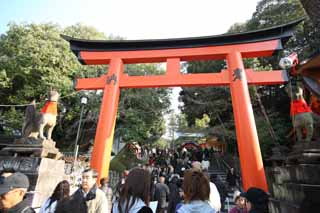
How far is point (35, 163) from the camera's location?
4.84 m

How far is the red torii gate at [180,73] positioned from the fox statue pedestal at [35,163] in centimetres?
169

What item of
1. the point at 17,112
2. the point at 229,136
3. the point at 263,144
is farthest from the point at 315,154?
the point at 17,112

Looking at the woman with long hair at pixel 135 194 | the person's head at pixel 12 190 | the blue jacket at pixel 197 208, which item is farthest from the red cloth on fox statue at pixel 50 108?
the blue jacket at pixel 197 208

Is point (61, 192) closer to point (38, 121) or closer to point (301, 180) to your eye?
point (38, 121)

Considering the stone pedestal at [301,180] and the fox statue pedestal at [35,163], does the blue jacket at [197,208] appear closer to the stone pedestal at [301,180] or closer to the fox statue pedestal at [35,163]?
the stone pedestal at [301,180]

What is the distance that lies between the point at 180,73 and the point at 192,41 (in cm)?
143

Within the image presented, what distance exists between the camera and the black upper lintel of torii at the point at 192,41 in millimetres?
7652

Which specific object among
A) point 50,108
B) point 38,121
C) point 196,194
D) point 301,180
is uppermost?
point 50,108

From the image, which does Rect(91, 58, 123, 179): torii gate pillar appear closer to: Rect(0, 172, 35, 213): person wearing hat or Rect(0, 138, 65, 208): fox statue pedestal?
Rect(0, 138, 65, 208): fox statue pedestal

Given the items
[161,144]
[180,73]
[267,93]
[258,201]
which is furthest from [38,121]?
[161,144]

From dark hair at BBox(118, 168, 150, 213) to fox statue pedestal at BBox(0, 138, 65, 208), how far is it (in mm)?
3923

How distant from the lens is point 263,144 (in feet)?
37.3

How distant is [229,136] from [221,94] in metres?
3.03

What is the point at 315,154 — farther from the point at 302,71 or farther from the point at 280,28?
the point at 280,28
